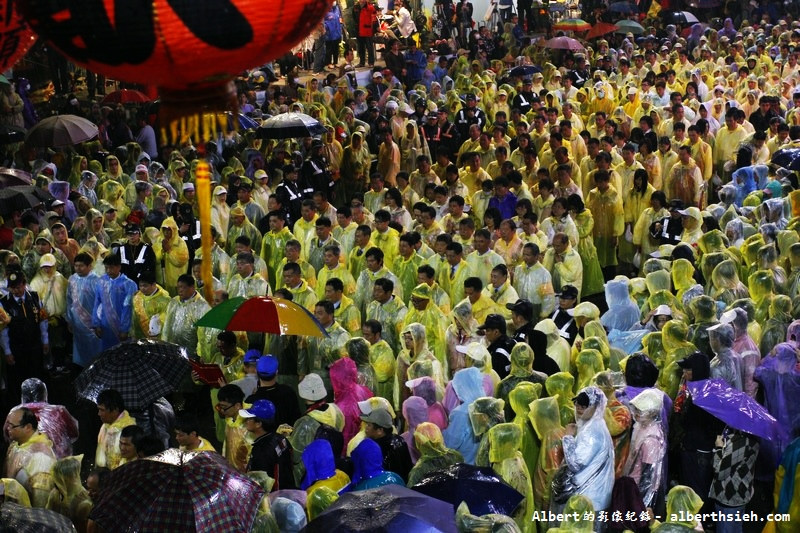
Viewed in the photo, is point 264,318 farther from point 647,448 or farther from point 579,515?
point 579,515

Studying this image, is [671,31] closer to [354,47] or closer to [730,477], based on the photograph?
[354,47]

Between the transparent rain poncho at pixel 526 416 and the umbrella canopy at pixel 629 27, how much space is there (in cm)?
1952

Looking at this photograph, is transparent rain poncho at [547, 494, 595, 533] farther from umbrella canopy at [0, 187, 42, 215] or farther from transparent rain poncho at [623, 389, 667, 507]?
umbrella canopy at [0, 187, 42, 215]

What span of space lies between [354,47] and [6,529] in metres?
20.9

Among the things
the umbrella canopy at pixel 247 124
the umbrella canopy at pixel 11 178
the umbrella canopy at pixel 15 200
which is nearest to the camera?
the umbrella canopy at pixel 15 200

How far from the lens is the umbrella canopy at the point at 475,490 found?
6.38 meters

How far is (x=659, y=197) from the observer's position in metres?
13.1

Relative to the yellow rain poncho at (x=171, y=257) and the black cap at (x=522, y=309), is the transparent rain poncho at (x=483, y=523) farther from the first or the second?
the yellow rain poncho at (x=171, y=257)

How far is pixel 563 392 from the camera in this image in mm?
7934

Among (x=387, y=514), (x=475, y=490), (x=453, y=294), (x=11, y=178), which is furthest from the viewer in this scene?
(x=11, y=178)

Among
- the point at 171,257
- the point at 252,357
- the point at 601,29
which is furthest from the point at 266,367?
the point at 601,29

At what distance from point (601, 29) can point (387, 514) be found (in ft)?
68.5

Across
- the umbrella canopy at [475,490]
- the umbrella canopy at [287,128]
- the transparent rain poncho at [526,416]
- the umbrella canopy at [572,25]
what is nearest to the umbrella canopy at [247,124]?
the umbrella canopy at [287,128]

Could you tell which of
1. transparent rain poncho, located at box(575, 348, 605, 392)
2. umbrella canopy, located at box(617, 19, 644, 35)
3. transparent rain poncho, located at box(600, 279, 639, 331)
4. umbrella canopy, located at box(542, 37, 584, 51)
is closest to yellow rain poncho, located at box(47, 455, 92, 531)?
transparent rain poncho, located at box(575, 348, 605, 392)
